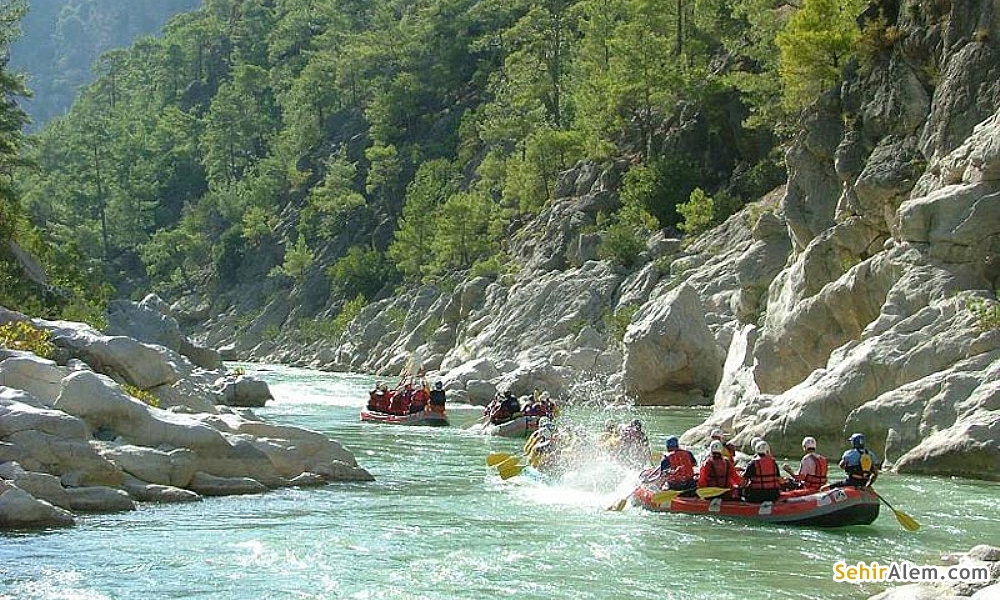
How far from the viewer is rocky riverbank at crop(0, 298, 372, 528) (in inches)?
720

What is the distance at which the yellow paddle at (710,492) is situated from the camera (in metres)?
19.3

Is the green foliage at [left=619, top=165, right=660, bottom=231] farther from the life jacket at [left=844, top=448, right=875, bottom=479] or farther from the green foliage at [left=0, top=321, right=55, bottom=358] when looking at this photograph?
the life jacket at [left=844, top=448, right=875, bottom=479]

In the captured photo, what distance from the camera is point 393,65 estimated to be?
9956 centimetres

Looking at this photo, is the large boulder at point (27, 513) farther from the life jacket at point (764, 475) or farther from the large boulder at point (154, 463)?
the life jacket at point (764, 475)

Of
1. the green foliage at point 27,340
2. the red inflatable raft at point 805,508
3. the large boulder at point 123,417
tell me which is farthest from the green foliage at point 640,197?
the large boulder at point 123,417

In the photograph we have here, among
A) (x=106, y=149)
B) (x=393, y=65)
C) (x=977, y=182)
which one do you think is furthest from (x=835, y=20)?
(x=106, y=149)

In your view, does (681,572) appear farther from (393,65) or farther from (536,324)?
(393,65)

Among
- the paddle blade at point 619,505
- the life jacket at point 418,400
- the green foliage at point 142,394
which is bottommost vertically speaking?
the paddle blade at point 619,505

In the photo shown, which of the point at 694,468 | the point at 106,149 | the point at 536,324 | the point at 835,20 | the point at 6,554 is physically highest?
the point at 106,149

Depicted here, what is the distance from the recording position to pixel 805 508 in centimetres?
1827

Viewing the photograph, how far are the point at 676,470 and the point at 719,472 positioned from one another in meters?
0.70

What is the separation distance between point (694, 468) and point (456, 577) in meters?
7.10

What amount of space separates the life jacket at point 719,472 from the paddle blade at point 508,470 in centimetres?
498

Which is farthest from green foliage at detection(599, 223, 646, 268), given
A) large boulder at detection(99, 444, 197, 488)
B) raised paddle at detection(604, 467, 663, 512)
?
large boulder at detection(99, 444, 197, 488)
